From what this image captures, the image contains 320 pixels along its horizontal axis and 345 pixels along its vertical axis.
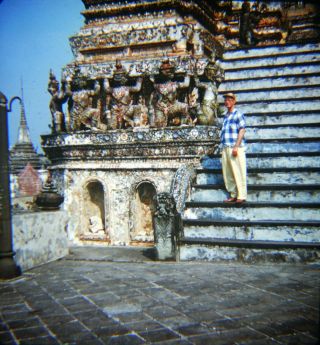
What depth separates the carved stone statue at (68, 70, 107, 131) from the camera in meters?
8.79

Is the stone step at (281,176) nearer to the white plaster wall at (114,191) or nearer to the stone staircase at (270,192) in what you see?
the stone staircase at (270,192)

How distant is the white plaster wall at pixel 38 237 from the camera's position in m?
5.61

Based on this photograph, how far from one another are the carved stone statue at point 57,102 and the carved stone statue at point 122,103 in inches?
37.7

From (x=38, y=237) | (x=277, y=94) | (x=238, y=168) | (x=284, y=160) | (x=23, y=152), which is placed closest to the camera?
(x=38, y=237)

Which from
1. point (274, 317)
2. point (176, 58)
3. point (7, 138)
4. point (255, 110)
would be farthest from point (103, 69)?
point (274, 317)

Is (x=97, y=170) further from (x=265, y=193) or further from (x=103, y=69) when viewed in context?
(x=265, y=193)

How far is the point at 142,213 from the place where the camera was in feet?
27.5

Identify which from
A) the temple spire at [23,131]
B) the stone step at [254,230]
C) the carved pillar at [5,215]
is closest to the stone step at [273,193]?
the stone step at [254,230]

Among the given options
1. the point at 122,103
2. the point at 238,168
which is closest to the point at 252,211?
the point at 238,168

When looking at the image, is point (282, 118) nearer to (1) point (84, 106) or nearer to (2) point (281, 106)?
(2) point (281, 106)

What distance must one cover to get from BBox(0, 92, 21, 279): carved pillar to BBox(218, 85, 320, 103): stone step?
18.2 feet

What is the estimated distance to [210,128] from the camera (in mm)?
7793

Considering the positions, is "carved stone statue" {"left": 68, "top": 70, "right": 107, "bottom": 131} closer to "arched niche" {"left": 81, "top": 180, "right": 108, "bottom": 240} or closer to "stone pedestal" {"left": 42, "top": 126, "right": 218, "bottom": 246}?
"stone pedestal" {"left": 42, "top": 126, "right": 218, "bottom": 246}

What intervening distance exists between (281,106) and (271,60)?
7.64 ft
